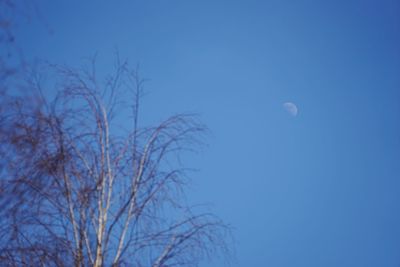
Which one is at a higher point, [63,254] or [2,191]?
[2,191]

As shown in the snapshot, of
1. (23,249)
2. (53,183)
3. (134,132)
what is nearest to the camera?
(23,249)

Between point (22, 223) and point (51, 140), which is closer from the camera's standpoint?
point (22, 223)

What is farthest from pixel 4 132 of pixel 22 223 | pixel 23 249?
pixel 23 249

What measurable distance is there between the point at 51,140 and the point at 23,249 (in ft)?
3.56

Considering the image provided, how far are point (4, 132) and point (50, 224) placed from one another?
1124mm

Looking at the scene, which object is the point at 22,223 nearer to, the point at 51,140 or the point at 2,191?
the point at 2,191

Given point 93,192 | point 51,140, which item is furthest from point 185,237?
point 51,140

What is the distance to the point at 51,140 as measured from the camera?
3301mm

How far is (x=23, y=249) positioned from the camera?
2875 millimetres

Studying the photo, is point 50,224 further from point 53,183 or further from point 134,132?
point 134,132

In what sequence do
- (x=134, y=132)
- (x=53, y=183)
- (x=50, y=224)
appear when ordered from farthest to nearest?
(x=134, y=132), (x=53, y=183), (x=50, y=224)

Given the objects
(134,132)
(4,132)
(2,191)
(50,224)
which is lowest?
(50,224)

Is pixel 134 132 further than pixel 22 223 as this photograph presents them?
Yes

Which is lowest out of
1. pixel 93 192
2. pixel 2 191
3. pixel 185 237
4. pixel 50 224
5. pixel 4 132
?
pixel 185 237
